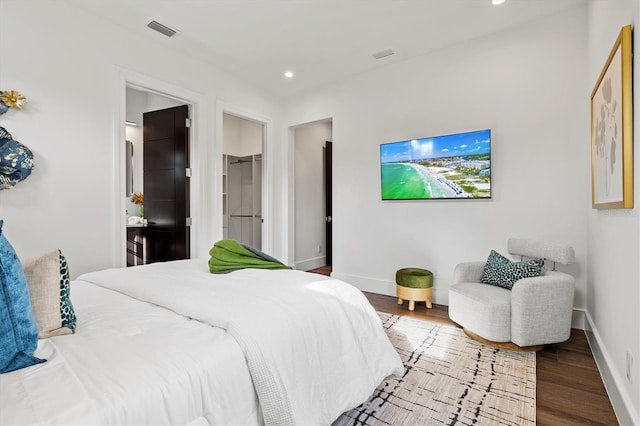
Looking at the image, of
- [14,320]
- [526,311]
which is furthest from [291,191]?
[14,320]

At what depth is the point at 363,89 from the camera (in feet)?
13.7

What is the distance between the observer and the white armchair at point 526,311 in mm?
2328

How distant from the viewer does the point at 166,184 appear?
13.0 ft

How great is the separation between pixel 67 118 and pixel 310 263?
3.87m

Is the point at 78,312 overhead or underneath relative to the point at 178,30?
underneath

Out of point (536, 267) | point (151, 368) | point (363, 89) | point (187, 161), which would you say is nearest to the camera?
point (151, 368)

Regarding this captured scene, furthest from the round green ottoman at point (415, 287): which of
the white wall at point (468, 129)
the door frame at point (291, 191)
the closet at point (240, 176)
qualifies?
the closet at point (240, 176)

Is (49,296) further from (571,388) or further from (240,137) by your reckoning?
(240,137)

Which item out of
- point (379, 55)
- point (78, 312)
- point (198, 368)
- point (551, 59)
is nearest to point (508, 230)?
point (551, 59)

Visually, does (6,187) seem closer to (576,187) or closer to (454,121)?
(454,121)

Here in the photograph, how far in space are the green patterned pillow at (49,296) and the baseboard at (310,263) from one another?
13.4ft

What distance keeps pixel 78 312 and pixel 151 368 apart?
2.53 ft

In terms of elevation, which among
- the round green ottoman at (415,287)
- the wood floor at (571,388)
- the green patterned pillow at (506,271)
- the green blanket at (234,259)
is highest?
the green blanket at (234,259)

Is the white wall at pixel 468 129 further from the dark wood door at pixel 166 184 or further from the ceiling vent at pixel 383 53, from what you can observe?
the dark wood door at pixel 166 184
